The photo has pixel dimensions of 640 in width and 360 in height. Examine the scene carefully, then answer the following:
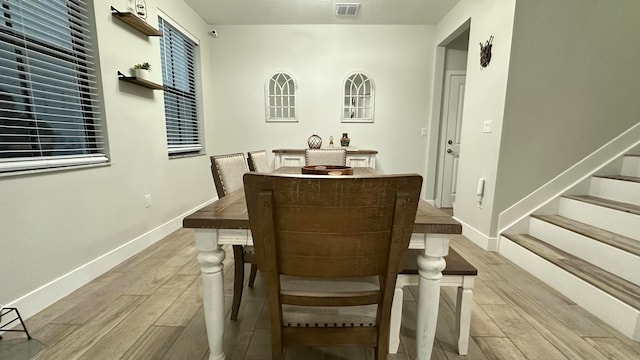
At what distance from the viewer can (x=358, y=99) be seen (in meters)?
4.01

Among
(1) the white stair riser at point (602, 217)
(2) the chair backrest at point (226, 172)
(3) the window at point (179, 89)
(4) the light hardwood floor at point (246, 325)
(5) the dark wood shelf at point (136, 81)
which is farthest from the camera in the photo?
(3) the window at point (179, 89)

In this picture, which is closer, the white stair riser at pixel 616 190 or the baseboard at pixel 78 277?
the baseboard at pixel 78 277

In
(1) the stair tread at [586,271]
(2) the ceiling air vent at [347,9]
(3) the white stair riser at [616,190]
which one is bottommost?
(1) the stair tread at [586,271]

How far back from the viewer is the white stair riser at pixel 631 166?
216 cm

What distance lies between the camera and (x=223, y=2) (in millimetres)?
3225

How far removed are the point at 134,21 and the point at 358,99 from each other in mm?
2809

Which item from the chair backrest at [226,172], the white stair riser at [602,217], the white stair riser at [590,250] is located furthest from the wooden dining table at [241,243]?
the white stair riser at [602,217]

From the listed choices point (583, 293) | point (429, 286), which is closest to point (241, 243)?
point (429, 286)

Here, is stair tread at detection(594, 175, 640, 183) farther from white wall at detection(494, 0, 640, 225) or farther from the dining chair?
the dining chair

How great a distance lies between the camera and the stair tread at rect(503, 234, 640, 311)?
4.73 feet

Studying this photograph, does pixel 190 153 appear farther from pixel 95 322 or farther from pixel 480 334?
pixel 480 334

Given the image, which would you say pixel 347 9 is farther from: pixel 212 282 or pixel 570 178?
pixel 212 282

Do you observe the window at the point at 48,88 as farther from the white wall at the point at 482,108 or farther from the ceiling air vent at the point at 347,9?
the white wall at the point at 482,108

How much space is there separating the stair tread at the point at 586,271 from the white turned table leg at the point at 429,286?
123 cm
